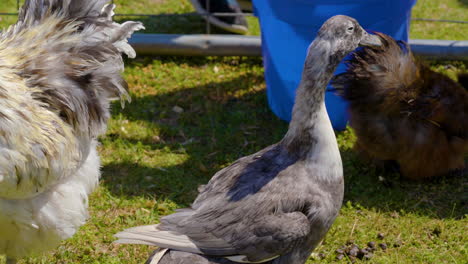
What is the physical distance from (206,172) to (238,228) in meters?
1.89

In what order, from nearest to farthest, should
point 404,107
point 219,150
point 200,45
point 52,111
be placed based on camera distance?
point 52,111 → point 404,107 → point 219,150 → point 200,45

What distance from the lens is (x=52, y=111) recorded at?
330 cm

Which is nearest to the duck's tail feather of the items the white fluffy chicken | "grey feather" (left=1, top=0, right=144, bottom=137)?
the white fluffy chicken

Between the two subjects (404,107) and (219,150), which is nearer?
(404,107)

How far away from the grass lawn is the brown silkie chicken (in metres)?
0.39

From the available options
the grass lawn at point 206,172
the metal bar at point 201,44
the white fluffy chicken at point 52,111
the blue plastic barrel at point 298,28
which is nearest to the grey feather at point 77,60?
the white fluffy chicken at point 52,111

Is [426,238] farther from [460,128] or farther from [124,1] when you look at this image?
[124,1]

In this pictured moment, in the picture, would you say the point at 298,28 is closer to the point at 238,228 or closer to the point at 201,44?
the point at 201,44

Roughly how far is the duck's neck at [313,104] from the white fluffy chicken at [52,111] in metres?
1.16

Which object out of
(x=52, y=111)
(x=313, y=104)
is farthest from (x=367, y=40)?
(x=52, y=111)

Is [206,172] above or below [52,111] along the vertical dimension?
below

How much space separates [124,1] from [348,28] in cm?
537

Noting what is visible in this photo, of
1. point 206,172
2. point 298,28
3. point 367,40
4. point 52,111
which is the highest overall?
point 367,40

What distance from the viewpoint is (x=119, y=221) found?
4.44 metres
